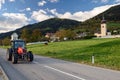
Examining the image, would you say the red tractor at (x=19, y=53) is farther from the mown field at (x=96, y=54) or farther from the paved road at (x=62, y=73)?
the paved road at (x=62, y=73)

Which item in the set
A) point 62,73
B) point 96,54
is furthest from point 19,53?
point 96,54

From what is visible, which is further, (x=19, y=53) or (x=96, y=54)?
(x=96, y=54)

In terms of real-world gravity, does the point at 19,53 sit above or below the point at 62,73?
above

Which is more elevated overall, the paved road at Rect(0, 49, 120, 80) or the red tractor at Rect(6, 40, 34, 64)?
the red tractor at Rect(6, 40, 34, 64)

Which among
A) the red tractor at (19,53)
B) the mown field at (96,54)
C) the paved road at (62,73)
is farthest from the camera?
the red tractor at (19,53)

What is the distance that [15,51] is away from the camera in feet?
100

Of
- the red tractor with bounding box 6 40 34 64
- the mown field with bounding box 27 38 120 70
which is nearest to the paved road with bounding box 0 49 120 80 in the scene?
the mown field with bounding box 27 38 120 70

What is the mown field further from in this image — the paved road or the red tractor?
the red tractor

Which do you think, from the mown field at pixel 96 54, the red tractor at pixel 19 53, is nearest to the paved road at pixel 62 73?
the mown field at pixel 96 54

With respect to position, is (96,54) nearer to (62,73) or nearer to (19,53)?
(19,53)

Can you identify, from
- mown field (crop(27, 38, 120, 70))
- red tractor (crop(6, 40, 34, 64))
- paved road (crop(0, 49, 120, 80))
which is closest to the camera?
paved road (crop(0, 49, 120, 80))

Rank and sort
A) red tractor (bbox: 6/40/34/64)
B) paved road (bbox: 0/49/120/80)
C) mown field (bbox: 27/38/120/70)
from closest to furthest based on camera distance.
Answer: paved road (bbox: 0/49/120/80) → mown field (bbox: 27/38/120/70) → red tractor (bbox: 6/40/34/64)

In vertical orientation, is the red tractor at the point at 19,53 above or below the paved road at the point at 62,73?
above

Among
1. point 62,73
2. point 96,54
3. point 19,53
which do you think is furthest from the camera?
point 96,54
